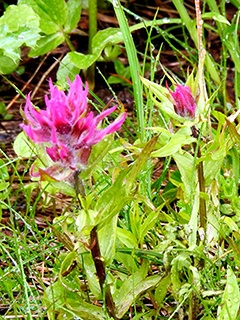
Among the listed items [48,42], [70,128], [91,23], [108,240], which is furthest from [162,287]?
[91,23]

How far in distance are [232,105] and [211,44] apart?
24.4 inches

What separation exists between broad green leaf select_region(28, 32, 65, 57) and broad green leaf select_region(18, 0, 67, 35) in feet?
0.06

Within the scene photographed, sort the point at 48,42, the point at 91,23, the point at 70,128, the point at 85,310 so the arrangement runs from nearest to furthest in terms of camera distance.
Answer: the point at 70,128
the point at 85,310
the point at 48,42
the point at 91,23

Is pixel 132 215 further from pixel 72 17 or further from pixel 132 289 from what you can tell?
pixel 72 17

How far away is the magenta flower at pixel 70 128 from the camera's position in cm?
72

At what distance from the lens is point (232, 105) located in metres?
1.75

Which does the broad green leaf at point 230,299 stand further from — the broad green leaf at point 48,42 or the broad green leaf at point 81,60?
the broad green leaf at point 48,42

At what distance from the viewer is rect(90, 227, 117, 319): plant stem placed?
0.78 m

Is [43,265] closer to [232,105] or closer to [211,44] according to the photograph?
[232,105]

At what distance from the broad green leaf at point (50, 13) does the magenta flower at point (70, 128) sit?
1064mm

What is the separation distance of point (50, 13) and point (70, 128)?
1132mm

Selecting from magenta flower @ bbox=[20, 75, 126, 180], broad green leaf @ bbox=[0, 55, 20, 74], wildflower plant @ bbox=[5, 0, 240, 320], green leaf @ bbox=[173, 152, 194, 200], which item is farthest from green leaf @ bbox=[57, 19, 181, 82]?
magenta flower @ bbox=[20, 75, 126, 180]

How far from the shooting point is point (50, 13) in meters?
1.74

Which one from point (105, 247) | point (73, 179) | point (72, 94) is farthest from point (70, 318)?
point (72, 94)
